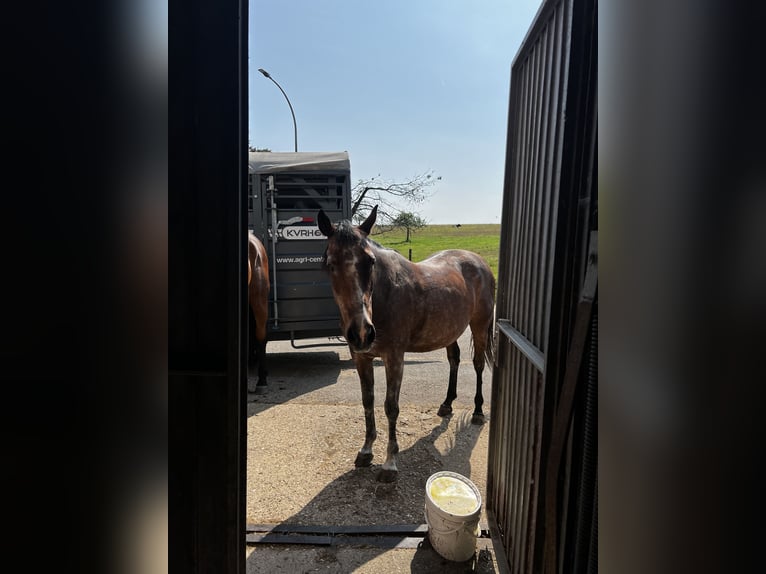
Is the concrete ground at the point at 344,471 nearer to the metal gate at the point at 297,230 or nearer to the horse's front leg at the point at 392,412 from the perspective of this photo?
the horse's front leg at the point at 392,412

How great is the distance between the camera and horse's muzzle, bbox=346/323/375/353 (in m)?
2.79

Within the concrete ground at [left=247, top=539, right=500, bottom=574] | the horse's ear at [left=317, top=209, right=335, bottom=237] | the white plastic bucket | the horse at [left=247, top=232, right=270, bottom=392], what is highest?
the horse's ear at [left=317, top=209, right=335, bottom=237]

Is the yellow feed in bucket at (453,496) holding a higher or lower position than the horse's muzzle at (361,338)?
lower

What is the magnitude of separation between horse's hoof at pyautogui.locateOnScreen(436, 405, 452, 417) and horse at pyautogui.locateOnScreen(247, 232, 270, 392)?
2358 millimetres

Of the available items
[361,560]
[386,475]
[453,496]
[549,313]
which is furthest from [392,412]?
[549,313]

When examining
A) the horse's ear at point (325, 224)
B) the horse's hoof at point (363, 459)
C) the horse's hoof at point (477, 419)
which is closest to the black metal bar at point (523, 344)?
the horse's ear at point (325, 224)

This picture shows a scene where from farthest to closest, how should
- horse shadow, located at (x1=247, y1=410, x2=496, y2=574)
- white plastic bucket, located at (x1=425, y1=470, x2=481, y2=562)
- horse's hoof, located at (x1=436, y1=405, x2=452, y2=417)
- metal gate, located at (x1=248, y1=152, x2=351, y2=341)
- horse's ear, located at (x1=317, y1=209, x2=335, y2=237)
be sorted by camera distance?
metal gate, located at (x1=248, y1=152, x2=351, y2=341) < horse's hoof, located at (x1=436, y1=405, x2=452, y2=417) < horse's ear, located at (x1=317, y1=209, x2=335, y2=237) < horse shadow, located at (x1=247, y1=410, x2=496, y2=574) < white plastic bucket, located at (x1=425, y1=470, x2=481, y2=562)

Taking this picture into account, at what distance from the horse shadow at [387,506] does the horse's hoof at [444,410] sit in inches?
9.0

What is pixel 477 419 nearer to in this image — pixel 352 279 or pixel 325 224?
pixel 352 279

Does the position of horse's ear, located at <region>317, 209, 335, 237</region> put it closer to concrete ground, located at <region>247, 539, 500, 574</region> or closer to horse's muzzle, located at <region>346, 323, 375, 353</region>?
horse's muzzle, located at <region>346, 323, 375, 353</region>

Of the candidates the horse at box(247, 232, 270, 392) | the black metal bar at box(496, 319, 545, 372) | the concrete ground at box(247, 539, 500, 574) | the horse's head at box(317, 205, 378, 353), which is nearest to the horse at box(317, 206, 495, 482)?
the horse's head at box(317, 205, 378, 353)

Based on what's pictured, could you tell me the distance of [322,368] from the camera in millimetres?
6242

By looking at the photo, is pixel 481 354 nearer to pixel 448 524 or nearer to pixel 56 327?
pixel 448 524

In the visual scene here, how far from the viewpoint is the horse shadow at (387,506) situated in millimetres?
2328
